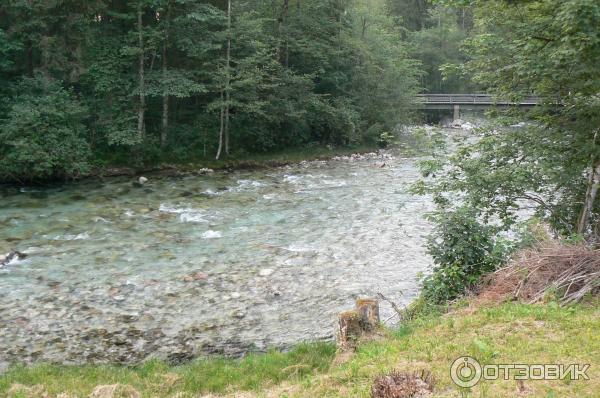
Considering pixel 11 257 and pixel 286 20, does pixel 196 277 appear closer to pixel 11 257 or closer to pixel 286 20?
pixel 11 257

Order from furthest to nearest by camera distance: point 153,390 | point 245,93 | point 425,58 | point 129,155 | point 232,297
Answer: point 425,58 → point 245,93 → point 129,155 → point 232,297 → point 153,390

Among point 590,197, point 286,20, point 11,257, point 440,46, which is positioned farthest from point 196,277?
point 440,46

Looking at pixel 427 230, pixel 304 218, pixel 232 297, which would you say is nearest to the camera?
pixel 232 297

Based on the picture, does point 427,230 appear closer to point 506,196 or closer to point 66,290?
point 506,196

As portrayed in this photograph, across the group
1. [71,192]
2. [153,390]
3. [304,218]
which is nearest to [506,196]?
[153,390]

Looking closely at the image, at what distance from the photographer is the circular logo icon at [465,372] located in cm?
543

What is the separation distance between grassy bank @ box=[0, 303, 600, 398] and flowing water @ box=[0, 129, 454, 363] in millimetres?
827

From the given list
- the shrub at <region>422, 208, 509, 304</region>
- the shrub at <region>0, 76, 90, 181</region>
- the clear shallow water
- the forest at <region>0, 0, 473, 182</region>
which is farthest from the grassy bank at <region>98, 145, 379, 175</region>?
the shrub at <region>422, 208, 509, 304</region>

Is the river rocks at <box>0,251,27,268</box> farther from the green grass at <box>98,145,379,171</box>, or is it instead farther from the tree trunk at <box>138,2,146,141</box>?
the tree trunk at <box>138,2,146,141</box>

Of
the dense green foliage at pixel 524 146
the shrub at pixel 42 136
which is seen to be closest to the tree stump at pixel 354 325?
the dense green foliage at pixel 524 146

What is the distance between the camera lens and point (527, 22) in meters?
8.96

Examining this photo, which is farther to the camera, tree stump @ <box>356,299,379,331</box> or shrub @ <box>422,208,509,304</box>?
shrub @ <box>422,208,509,304</box>

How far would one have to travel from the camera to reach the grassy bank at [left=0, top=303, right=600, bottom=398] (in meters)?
5.65

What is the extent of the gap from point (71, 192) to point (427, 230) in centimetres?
Result: 1375
